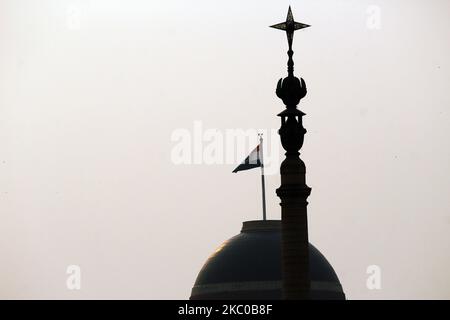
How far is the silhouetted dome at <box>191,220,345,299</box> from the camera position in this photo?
13050cm

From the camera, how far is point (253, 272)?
435 feet

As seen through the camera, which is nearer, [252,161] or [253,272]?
[252,161]

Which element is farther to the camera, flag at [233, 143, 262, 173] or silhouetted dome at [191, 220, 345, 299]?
silhouetted dome at [191, 220, 345, 299]

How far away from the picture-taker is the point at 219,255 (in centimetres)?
13525

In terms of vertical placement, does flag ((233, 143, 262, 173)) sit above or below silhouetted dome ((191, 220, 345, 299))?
above

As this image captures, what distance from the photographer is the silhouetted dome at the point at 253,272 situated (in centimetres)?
13050

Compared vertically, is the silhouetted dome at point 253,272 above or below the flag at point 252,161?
below

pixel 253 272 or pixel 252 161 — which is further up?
pixel 252 161

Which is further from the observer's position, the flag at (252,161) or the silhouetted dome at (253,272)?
the silhouetted dome at (253,272)
